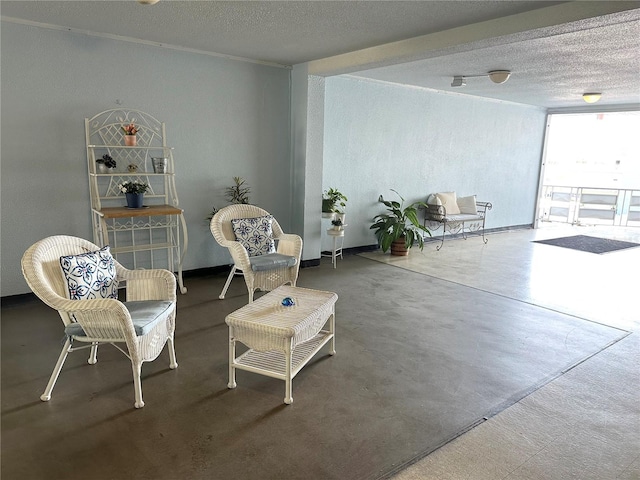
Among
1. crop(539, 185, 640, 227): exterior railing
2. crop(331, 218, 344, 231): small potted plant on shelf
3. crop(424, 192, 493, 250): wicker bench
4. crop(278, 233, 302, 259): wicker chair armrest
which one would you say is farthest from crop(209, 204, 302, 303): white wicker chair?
crop(539, 185, 640, 227): exterior railing

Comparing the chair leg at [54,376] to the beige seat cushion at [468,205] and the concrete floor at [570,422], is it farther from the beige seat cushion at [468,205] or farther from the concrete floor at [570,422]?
the beige seat cushion at [468,205]

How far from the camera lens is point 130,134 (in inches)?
160

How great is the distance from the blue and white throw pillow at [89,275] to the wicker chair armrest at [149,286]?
4.3 inches

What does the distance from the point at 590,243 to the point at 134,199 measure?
7.20m

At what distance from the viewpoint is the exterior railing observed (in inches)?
375

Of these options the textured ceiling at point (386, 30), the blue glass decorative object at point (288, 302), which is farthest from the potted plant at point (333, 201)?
the blue glass decorative object at point (288, 302)

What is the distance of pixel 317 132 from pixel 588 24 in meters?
2.99

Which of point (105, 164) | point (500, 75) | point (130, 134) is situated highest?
point (500, 75)

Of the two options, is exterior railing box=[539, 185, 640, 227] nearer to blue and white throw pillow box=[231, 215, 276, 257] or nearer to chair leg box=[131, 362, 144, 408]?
blue and white throw pillow box=[231, 215, 276, 257]

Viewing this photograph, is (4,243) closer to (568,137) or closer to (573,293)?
(573,293)

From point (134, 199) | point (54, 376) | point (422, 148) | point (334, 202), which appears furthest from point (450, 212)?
point (54, 376)

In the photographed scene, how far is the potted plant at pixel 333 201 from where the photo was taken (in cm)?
566

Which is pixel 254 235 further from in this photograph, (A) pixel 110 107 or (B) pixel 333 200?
(A) pixel 110 107

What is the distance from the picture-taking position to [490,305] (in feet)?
14.1
